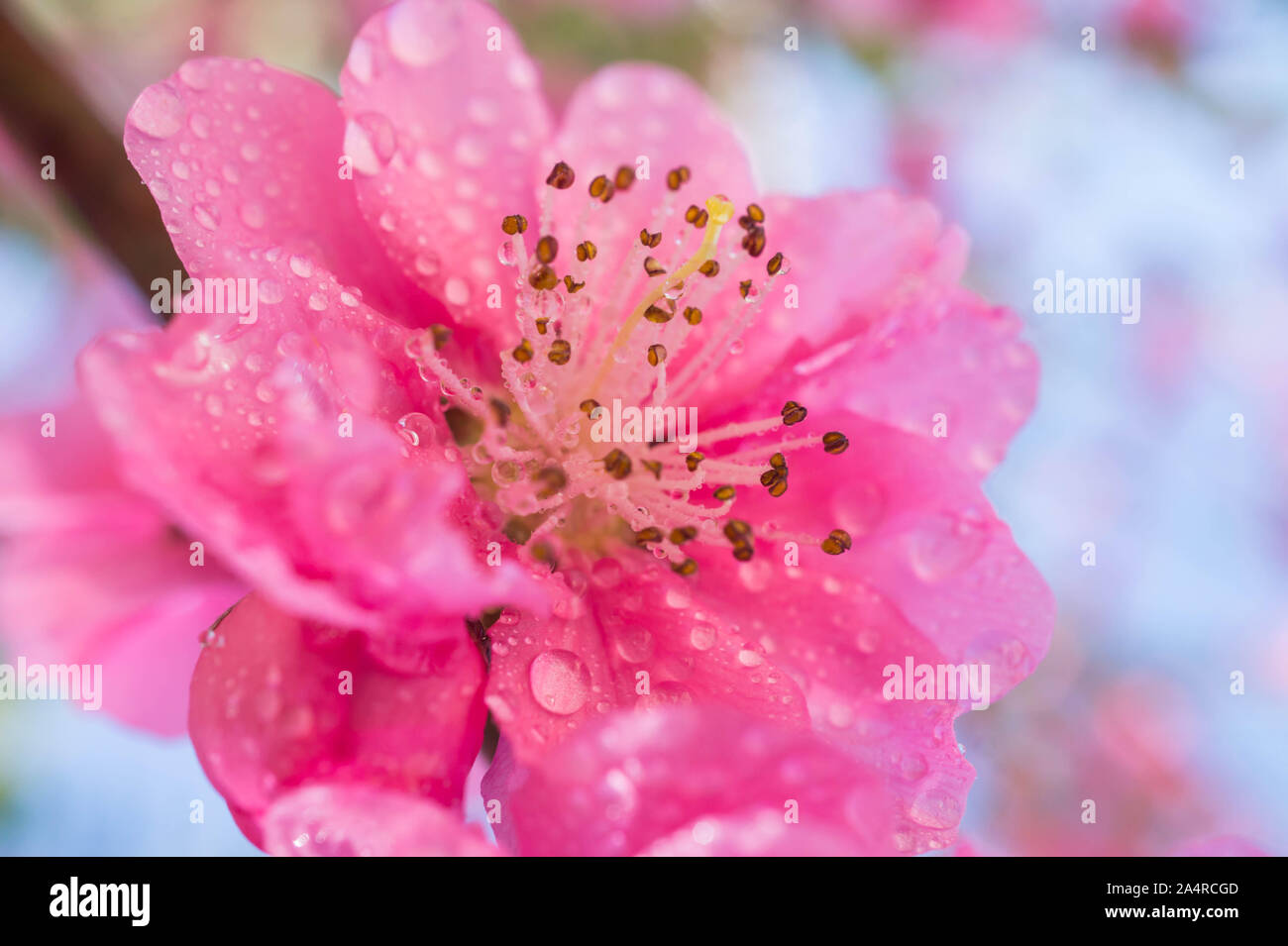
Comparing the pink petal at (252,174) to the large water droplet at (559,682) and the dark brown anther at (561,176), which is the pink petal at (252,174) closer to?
the dark brown anther at (561,176)

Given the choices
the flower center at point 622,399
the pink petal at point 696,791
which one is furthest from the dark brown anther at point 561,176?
the pink petal at point 696,791

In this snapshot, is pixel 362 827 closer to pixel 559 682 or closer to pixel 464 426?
pixel 559 682

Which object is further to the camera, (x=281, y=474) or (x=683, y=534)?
(x=683, y=534)

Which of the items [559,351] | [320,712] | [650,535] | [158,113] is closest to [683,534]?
[650,535]

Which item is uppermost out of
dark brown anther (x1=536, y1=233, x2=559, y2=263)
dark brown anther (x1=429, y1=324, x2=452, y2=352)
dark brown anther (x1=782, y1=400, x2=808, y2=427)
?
dark brown anther (x1=536, y1=233, x2=559, y2=263)

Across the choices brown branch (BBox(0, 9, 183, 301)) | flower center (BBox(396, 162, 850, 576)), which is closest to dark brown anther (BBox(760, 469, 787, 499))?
flower center (BBox(396, 162, 850, 576))

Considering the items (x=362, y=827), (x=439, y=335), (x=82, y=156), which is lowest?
(x=362, y=827)

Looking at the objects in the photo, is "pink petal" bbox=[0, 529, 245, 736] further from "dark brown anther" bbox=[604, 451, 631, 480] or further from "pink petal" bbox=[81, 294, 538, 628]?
"dark brown anther" bbox=[604, 451, 631, 480]
